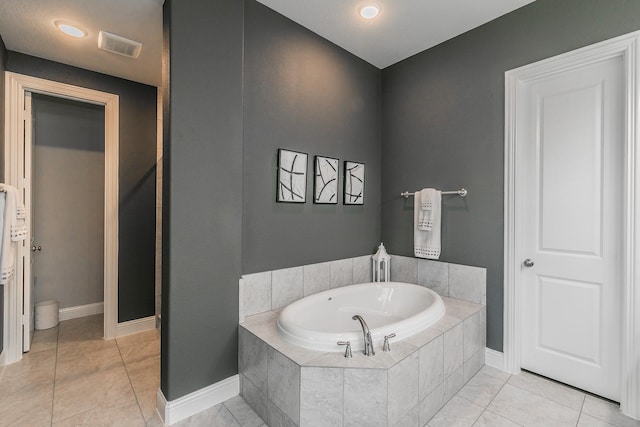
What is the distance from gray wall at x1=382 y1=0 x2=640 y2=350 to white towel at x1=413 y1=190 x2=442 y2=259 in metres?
0.08

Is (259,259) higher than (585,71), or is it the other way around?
(585,71)

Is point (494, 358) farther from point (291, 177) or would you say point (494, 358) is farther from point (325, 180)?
point (291, 177)

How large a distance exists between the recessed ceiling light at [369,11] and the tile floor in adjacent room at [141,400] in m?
2.66

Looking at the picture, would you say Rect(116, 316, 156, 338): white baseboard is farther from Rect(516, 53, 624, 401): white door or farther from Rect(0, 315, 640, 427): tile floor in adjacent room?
Rect(516, 53, 624, 401): white door

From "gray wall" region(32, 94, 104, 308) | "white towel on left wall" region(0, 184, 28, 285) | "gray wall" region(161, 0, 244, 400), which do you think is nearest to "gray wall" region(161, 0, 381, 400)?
"gray wall" region(161, 0, 244, 400)

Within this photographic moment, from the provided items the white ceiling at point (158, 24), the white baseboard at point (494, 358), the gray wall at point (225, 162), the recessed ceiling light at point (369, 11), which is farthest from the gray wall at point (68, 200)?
the white baseboard at point (494, 358)

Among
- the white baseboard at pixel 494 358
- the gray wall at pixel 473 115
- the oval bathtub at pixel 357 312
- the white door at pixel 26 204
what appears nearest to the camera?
the oval bathtub at pixel 357 312

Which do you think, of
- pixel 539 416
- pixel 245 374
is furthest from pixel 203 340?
pixel 539 416

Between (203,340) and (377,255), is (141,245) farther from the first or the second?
(377,255)

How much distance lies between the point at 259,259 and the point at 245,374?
0.76 m

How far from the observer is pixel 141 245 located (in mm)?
3066

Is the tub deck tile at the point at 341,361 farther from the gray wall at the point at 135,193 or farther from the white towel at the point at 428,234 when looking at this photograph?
the gray wall at the point at 135,193

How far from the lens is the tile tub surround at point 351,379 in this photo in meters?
1.43

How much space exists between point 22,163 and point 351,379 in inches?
121
